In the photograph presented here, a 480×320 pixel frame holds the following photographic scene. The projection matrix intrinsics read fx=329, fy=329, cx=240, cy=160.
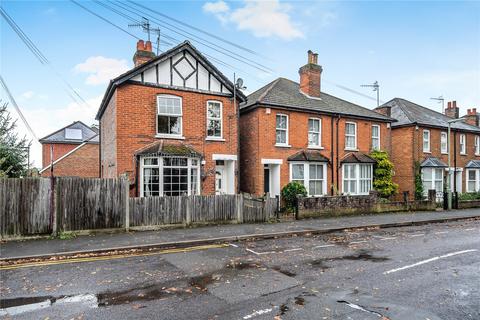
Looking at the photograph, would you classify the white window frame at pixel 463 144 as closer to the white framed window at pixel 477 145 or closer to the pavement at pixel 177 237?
the white framed window at pixel 477 145

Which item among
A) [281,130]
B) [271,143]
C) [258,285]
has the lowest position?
[258,285]

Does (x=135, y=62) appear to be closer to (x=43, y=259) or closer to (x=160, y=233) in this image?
(x=160, y=233)

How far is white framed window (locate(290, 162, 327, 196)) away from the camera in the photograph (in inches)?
805

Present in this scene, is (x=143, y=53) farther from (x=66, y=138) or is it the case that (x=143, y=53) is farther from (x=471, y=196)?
(x=471, y=196)

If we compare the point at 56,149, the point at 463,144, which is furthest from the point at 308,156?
the point at 56,149

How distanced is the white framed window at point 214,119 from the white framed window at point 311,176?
5.30 m

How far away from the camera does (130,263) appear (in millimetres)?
8219

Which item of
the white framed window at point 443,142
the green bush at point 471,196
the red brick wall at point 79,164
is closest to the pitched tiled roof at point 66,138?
the red brick wall at point 79,164

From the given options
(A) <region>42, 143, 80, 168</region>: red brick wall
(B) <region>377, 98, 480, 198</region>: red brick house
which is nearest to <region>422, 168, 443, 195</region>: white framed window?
(B) <region>377, 98, 480, 198</region>: red brick house

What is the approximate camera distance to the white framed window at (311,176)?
2044 cm

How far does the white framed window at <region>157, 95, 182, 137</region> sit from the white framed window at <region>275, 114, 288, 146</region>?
620 centimetres

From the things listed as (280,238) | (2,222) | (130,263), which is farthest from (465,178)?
(2,222)

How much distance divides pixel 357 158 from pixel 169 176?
13254mm

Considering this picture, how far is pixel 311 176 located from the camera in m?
21.1
